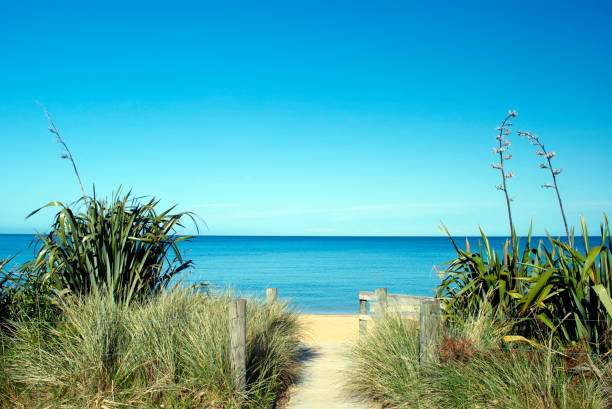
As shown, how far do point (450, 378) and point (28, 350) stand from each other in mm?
4536

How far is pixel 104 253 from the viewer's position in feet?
23.1

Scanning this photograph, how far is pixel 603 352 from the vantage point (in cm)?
483

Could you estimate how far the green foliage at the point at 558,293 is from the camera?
4895 millimetres

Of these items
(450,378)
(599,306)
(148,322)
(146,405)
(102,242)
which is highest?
(102,242)

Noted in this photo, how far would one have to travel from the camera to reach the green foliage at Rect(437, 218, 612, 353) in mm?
4895

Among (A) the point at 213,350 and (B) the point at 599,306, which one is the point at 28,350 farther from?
(B) the point at 599,306

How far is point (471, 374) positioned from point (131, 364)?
11.2 feet

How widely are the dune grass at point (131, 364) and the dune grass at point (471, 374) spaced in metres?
1.24

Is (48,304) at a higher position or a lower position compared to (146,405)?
higher

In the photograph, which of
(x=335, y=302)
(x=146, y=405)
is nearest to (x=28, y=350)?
(x=146, y=405)

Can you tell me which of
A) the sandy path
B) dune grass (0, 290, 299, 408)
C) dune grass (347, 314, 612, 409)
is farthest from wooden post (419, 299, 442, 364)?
dune grass (0, 290, 299, 408)

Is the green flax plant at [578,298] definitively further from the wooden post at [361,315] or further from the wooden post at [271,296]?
the wooden post at [271,296]

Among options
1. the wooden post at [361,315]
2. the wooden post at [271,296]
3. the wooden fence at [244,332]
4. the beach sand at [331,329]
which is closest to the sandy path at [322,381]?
the wooden post at [361,315]

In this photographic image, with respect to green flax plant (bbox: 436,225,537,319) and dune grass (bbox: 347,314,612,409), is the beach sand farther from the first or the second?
dune grass (bbox: 347,314,612,409)
